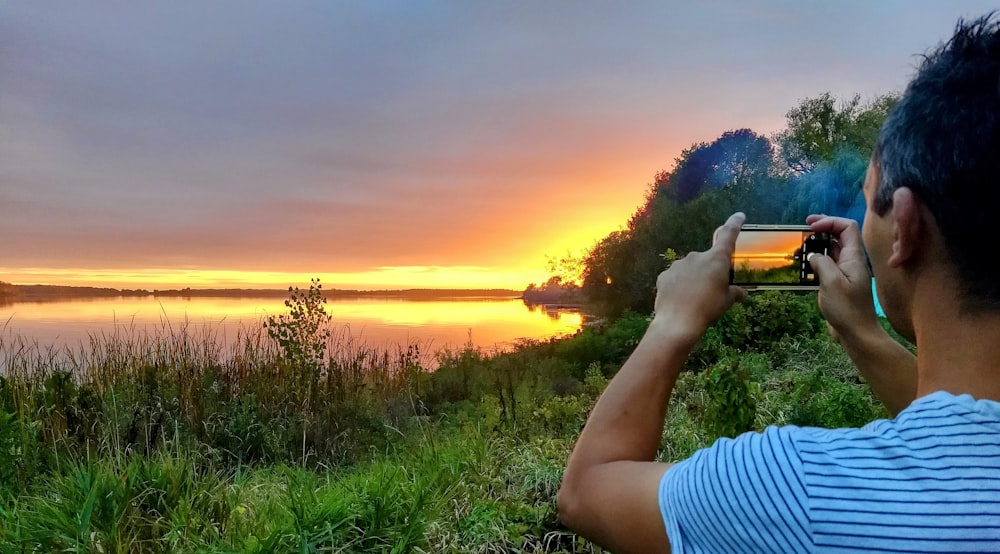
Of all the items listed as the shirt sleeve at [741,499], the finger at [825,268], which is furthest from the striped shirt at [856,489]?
the finger at [825,268]

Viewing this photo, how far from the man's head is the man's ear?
0.01 metres

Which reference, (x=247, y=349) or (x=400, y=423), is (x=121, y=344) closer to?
(x=247, y=349)

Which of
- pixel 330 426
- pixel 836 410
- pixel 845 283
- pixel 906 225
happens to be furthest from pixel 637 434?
pixel 330 426

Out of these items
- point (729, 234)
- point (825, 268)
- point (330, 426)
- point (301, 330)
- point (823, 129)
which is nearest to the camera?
point (729, 234)

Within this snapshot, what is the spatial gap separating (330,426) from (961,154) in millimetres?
5754

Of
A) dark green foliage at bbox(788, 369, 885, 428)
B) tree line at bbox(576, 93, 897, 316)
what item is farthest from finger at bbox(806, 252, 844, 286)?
tree line at bbox(576, 93, 897, 316)

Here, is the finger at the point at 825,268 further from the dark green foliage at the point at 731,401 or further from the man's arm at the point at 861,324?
the dark green foliage at the point at 731,401

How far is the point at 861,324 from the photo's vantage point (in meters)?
0.94

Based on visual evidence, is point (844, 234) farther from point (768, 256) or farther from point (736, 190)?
point (736, 190)

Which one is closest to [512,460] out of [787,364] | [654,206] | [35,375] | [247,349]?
[787,364]

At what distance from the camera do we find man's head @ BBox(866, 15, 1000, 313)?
0.58 metres

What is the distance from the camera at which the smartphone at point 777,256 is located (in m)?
0.99

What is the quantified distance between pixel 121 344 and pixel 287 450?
278 centimetres

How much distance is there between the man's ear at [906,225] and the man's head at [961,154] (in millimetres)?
11
